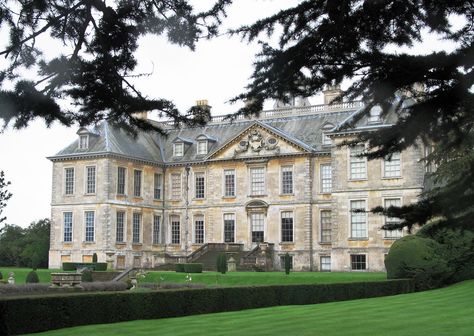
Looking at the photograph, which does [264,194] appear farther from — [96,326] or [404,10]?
[404,10]

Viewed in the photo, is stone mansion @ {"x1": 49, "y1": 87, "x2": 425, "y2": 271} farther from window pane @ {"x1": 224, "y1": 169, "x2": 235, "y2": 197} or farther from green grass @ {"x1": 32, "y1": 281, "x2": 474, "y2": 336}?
green grass @ {"x1": 32, "y1": 281, "x2": 474, "y2": 336}

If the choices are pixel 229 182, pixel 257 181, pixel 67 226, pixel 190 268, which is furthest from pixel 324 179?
pixel 67 226

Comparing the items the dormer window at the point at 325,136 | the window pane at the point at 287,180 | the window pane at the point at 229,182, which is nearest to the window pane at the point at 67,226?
the window pane at the point at 229,182

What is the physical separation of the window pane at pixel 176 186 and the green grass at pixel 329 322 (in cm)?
2771

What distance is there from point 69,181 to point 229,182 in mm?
9395

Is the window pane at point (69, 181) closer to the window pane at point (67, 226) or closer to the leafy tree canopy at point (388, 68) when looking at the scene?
the window pane at point (67, 226)

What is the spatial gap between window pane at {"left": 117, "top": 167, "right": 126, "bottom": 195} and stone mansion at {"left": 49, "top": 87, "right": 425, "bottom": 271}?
0.12m

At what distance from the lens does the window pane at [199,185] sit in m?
47.1

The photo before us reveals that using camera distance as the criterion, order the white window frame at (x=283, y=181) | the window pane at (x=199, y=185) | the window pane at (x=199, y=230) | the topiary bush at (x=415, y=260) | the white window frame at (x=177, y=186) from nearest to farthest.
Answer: the topiary bush at (x=415, y=260)
the white window frame at (x=283, y=181)
the window pane at (x=199, y=230)
the window pane at (x=199, y=185)
the white window frame at (x=177, y=186)

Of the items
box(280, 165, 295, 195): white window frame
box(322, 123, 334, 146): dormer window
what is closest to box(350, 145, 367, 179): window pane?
box(322, 123, 334, 146): dormer window

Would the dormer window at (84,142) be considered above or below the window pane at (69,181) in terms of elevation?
above

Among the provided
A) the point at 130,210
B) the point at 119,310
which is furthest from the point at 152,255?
the point at 119,310

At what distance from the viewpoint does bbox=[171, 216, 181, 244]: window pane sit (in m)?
47.9

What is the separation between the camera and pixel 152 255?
155ft
